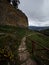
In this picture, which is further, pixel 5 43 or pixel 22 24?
pixel 22 24

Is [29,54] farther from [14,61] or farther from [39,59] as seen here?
[14,61]

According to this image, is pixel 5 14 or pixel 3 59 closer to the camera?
pixel 3 59

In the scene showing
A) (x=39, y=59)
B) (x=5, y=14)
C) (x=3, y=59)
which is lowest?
(x=39, y=59)

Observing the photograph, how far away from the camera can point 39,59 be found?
Result: 26.9 ft

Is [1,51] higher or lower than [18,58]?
higher

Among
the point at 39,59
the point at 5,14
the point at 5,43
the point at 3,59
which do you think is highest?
the point at 5,14

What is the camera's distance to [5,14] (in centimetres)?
2155

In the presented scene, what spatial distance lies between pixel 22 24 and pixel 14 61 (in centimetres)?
2059

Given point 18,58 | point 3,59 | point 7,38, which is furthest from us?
point 7,38

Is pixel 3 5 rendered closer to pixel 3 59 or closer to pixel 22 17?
pixel 22 17

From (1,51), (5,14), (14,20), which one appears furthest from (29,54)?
(14,20)

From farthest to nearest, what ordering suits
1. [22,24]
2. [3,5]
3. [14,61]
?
[22,24]
[3,5]
[14,61]

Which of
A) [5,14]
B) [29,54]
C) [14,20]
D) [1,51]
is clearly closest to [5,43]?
[1,51]

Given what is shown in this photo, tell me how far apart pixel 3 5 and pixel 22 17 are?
6.93m
